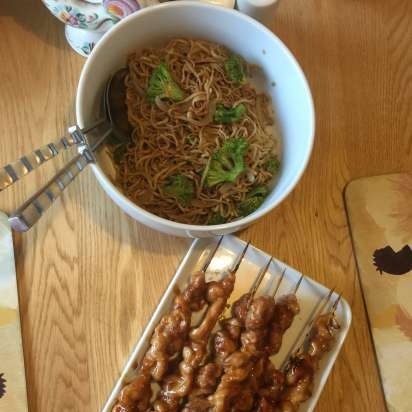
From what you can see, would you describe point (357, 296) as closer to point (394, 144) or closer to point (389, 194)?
point (389, 194)

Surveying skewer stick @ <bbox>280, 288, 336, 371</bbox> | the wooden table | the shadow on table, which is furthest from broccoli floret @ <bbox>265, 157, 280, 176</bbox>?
the shadow on table

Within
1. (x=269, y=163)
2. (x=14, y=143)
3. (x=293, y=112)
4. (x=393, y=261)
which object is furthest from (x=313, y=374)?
(x=14, y=143)

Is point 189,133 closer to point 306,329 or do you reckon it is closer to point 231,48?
point 231,48

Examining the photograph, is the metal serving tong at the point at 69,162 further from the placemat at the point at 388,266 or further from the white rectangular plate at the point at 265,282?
the placemat at the point at 388,266

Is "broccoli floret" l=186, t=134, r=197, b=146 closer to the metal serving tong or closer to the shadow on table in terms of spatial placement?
the metal serving tong

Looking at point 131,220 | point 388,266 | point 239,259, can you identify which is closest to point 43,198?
point 131,220
